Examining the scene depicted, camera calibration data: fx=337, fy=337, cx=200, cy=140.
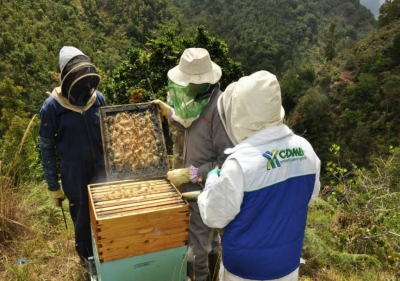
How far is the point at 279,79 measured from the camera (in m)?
68.8

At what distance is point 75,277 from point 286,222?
267 centimetres

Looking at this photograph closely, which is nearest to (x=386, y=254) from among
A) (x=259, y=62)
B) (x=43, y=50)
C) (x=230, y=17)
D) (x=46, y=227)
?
(x=46, y=227)

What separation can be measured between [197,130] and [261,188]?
127cm

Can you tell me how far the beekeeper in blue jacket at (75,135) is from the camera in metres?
3.37

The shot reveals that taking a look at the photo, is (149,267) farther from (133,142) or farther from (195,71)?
(195,71)

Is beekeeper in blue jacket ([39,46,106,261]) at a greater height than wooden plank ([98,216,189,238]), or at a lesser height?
greater

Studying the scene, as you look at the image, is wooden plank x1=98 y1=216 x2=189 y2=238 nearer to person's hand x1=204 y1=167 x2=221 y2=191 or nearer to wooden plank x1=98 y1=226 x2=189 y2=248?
wooden plank x1=98 y1=226 x2=189 y2=248

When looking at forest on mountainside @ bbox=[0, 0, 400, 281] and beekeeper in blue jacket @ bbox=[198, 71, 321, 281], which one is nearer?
beekeeper in blue jacket @ bbox=[198, 71, 321, 281]

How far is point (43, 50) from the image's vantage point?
60.7 m

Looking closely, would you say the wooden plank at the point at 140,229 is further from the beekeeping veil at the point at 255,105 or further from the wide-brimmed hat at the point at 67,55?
the wide-brimmed hat at the point at 67,55

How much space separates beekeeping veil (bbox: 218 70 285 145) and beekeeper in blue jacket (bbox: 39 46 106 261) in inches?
69.1

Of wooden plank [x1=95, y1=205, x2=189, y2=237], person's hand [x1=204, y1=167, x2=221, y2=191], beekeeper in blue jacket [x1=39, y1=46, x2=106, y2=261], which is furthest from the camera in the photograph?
beekeeper in blue jacket [x1=39, y1=46, x2=106, y2=261]

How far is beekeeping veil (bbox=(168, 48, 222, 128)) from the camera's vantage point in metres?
3.12

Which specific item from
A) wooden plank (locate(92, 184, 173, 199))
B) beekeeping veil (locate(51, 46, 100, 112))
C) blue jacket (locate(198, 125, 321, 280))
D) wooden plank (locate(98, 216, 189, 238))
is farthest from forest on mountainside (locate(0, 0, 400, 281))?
blue jacket (locate(198, 125, 321, 280))
